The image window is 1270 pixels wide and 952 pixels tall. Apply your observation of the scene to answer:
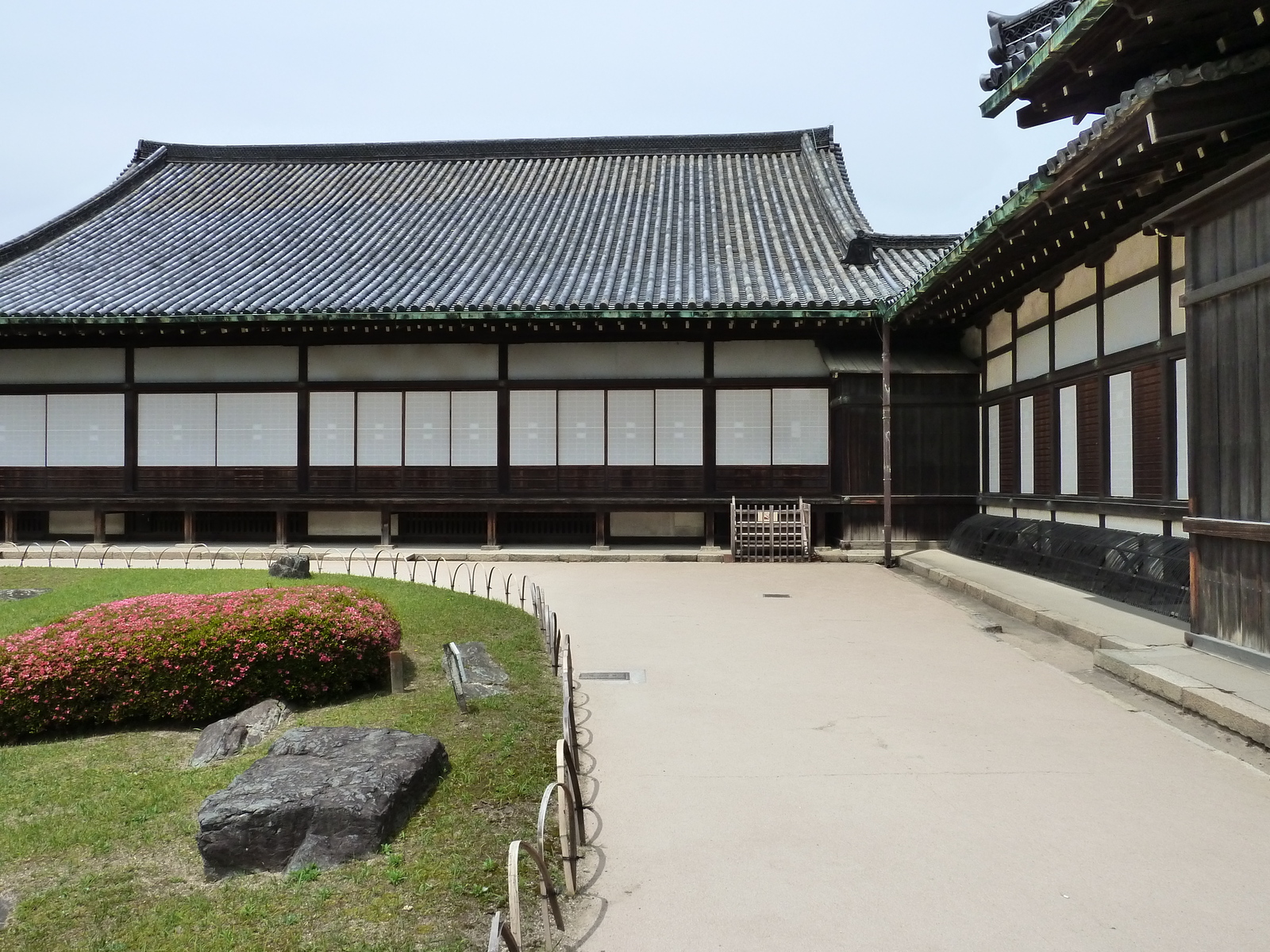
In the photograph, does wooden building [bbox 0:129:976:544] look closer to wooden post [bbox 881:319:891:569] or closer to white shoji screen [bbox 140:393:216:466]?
white shoji screen [bbox 140:393:216:466]

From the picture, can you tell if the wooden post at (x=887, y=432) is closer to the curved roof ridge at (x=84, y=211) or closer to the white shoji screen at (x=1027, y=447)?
the white shoji screen at (x=1027, y=447)

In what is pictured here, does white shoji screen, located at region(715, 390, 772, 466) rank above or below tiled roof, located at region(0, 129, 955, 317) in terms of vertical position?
below

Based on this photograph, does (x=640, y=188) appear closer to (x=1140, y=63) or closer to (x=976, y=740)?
(x=1140, y=63)

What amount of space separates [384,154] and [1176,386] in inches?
842

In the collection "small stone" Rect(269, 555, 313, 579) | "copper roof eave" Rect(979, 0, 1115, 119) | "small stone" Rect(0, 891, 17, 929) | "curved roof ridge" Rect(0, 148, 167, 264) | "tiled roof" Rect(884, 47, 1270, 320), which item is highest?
"curved roof ridge" Rect(0, 148, 167, 264)

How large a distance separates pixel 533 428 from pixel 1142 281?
33.3 feet

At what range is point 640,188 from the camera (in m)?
21.0

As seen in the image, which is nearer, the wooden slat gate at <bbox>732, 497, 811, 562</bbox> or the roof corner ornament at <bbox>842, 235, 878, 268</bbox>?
the wooden slat gate at <bbox>732, 497, 811, 562</bbox>

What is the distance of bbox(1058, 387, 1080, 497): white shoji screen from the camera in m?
11.0

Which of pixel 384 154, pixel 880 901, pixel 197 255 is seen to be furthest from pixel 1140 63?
pixel 384 154

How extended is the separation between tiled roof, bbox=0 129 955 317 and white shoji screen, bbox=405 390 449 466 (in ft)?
6.43

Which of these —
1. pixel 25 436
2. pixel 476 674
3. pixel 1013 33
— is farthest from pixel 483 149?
pixel 476 674

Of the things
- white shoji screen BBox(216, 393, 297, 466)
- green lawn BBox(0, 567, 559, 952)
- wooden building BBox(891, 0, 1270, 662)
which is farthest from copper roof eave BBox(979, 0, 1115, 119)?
white shoji screen BBox(216, 393, 297, 466)

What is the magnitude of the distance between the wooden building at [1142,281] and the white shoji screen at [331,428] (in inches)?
415
